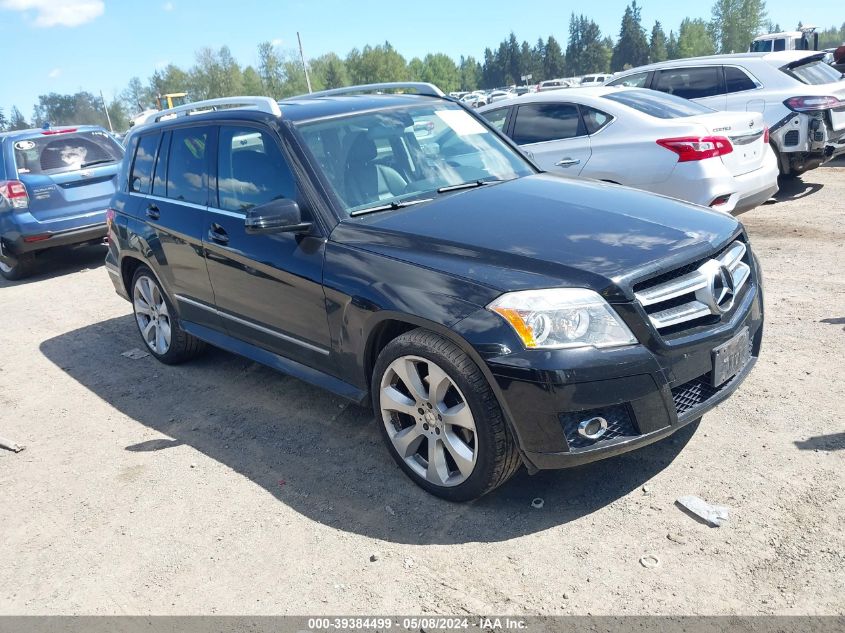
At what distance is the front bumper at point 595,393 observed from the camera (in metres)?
2.97

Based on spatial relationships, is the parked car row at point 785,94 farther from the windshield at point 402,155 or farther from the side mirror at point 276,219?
the side mirror at point 276,219

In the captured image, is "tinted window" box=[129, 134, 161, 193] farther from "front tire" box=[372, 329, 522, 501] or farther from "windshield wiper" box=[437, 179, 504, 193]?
"front tire" box=[372, 329, 522, 501]

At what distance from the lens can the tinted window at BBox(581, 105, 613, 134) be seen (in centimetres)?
738

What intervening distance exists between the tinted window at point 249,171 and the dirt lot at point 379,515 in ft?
4.55

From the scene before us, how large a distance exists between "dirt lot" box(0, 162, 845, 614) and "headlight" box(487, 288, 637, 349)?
85cm

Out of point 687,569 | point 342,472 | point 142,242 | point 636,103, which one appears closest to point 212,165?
point 142,242

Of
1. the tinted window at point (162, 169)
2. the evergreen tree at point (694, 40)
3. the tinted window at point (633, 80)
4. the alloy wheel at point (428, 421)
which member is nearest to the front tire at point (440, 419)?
the alloy wheel at point (428, 421)

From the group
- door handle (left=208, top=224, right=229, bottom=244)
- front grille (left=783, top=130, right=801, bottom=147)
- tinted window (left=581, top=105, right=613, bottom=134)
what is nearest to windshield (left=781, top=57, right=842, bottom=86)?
front grille (left=783, top=130, right=801, bottom=147)

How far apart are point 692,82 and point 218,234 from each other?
7604 millimetres

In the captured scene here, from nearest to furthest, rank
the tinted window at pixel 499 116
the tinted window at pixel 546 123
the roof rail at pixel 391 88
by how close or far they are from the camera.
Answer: the roof rail at pixel 391 88
the tinted window at pixel 546 123
the tinted window at pixel 499 116

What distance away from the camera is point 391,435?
3.70 metres

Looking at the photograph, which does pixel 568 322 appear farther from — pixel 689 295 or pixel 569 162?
pixel 569 162

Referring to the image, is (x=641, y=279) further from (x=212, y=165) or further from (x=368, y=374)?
(x=212, y=165)

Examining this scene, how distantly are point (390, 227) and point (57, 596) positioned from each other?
227 cm
